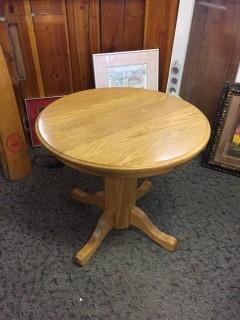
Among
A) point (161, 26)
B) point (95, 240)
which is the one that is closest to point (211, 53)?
point (161, 26)

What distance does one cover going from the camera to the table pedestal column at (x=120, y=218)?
1161mm

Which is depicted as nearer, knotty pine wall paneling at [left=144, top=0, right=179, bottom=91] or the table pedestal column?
the table pedestal column

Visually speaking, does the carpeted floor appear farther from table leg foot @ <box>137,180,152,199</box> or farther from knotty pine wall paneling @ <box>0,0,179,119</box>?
knotty pine wall paneling @ <box>0,0,179,119</box>

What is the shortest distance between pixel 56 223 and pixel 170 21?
4.51ft

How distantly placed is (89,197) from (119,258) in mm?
367

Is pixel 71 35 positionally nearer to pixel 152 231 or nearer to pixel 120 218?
pixel 120 218

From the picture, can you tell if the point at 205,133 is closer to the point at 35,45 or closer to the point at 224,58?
the point at 224,58

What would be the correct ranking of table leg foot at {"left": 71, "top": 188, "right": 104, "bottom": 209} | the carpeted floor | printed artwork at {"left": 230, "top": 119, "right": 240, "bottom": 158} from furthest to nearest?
printed artwork at {"left": 230, "top": 119, "right": 240, "bottom": 158} → table leg foot at {"left": 71, "top": 188, "right": 104, "bottom": 209} → the carpeted floor

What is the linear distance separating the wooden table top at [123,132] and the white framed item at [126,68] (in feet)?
1.53

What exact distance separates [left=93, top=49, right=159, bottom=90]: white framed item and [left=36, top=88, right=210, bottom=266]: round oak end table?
42 centimetres

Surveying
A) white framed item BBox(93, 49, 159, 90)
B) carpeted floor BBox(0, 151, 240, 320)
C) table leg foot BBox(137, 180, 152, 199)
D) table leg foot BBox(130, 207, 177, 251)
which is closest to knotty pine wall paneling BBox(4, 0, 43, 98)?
white framed item BBox(93, 49, 159, 90)

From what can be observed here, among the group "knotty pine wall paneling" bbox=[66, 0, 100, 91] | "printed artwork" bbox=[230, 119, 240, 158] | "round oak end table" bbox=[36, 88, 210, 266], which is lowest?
"printed artwork" bbox=[230, 119, 240, 158]

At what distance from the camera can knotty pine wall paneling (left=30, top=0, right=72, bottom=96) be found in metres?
1.49

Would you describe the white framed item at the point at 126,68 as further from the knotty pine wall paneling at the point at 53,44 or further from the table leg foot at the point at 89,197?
the table leg foot at the point at 89,197
